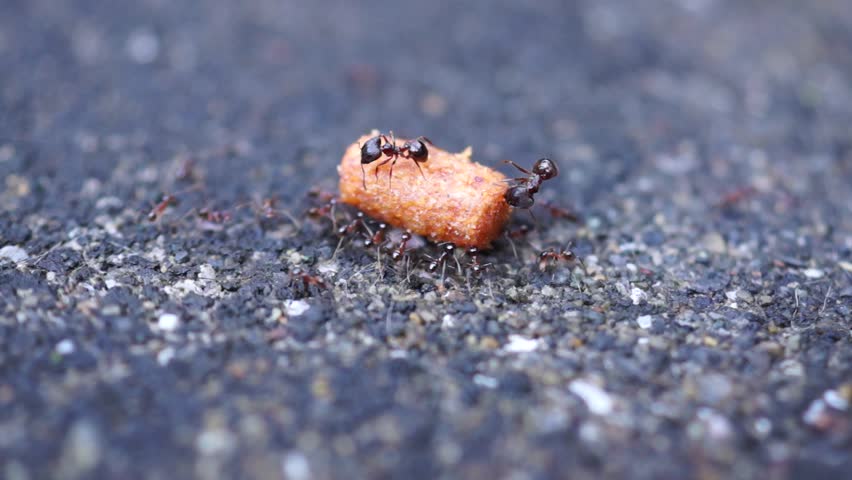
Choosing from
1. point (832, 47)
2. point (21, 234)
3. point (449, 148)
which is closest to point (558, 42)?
point (449, 148)

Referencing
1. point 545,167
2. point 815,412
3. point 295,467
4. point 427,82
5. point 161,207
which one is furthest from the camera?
point 427,82

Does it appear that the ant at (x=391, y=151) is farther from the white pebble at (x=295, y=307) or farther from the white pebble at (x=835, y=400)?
the white pebble at (x=835, y=400)

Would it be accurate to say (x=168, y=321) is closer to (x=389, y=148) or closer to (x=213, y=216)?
(x=213, y=216)

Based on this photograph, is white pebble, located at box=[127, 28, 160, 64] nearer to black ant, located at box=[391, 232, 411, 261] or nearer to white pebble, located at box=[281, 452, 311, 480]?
black ant, located at box=[391, 232, 411, 261]

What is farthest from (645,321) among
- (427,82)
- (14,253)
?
(14,253)

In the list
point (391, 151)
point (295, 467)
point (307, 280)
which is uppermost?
point (391, 151)

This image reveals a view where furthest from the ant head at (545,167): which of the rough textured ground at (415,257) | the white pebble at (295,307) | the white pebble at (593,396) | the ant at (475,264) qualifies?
the white pebble at (295,307)
